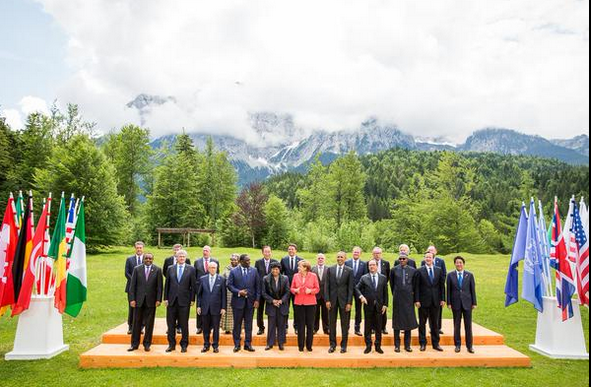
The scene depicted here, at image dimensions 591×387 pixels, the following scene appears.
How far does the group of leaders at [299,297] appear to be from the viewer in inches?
395

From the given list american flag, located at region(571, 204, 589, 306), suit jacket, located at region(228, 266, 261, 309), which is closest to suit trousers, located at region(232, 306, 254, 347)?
suit jacket, located at region(228, 266, 261, 309)

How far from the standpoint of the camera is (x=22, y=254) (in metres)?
10.3

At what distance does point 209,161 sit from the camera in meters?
50.4

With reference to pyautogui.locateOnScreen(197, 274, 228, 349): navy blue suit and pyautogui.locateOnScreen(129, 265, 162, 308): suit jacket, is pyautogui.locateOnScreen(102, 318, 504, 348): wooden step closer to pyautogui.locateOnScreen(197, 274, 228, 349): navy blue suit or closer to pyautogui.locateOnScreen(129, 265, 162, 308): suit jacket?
pyautogui.locateOnScreen(197, 274, 228, 349): navy blue suit

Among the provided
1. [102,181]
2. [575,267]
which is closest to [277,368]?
[575,267]

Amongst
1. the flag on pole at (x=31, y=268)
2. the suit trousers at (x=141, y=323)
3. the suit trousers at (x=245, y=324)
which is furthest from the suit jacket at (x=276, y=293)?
the flag on pole at (x=31, y=268)

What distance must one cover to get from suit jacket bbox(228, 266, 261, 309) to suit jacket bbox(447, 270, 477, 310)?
455 cm

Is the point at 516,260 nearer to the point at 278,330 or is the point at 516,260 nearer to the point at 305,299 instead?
the point at 305,299

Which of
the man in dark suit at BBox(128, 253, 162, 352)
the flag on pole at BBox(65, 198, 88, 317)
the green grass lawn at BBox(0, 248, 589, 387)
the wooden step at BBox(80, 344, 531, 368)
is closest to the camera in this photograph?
the green grass lawn at BBox(0, 248, 589, 387)

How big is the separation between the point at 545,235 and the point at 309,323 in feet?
23.0

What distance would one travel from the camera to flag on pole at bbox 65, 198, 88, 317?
10586mm

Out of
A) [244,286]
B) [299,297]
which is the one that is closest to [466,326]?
[299,297]

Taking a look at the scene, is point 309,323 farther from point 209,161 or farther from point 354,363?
point 209,161

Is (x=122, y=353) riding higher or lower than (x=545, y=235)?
lower
